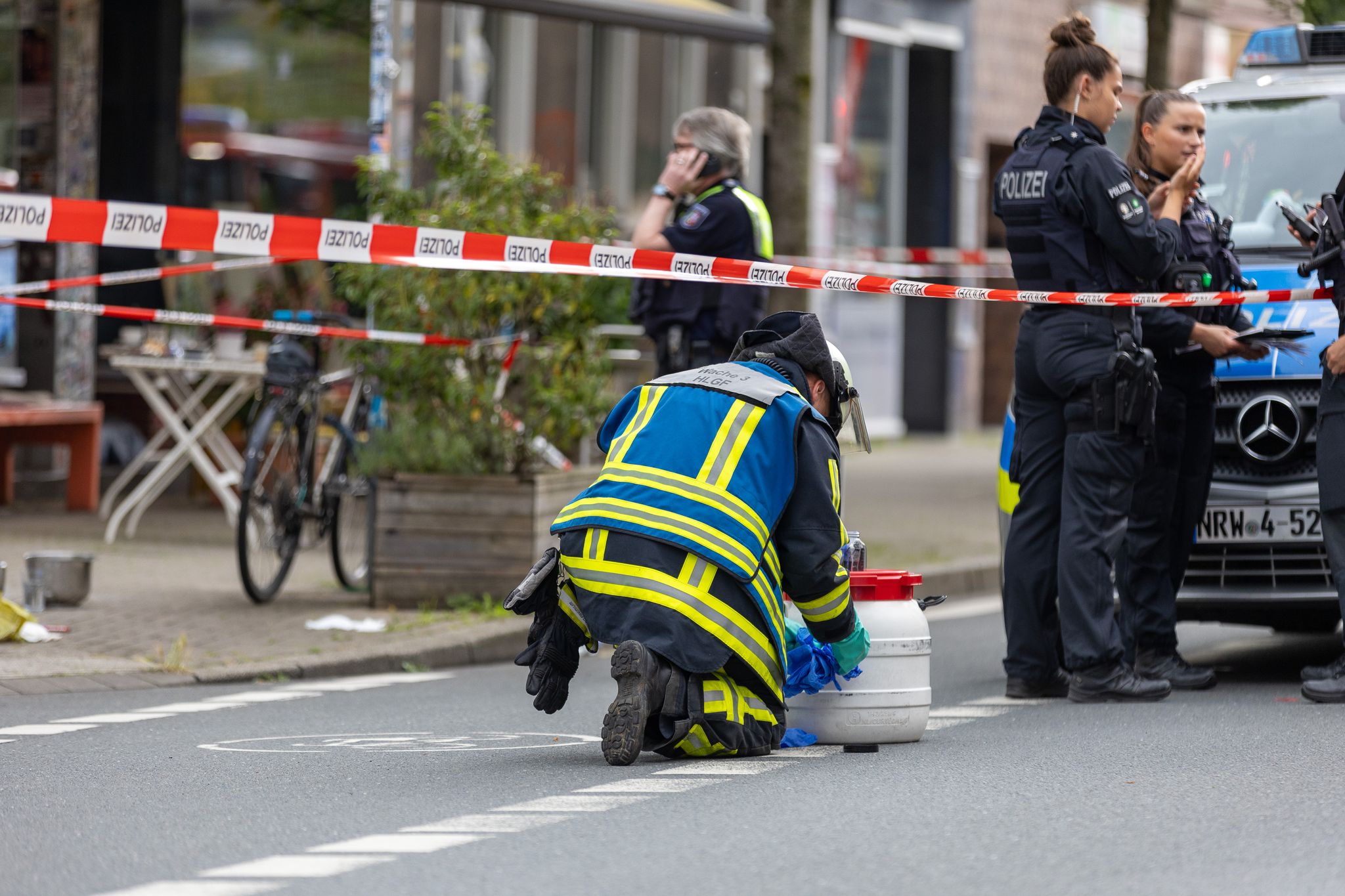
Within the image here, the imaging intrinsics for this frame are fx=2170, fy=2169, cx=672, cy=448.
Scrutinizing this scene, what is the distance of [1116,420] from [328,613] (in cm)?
404

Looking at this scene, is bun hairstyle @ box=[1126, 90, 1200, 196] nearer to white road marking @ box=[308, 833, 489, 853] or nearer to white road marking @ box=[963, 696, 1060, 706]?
white road marking @ box=[963, 696, 1060, 706]

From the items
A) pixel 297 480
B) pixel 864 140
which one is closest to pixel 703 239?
pixel 297 480

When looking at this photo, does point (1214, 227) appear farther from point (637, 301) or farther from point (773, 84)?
point (773, 84)

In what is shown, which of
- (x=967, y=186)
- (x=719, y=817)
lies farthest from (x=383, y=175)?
(x=967, y=186)

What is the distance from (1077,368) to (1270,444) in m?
0.93

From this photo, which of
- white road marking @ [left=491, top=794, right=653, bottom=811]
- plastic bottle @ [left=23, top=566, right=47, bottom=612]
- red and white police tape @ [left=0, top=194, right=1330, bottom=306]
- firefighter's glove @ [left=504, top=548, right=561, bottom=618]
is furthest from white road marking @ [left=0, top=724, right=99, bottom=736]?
plastic bottle @ [left=23, top=566, right=47, bottom=612]

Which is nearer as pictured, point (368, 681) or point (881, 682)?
point (881, 682)

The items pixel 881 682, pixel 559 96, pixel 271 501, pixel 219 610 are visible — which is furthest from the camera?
pixel 559 96

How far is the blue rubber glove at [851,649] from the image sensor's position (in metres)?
5.98

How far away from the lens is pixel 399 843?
→ 195 inches

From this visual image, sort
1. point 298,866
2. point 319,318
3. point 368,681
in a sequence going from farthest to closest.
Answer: point 319,318 < point 368,681 < point 298,866

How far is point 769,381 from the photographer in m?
6.02

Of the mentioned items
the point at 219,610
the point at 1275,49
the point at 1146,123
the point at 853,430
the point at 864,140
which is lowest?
the point at 219,610

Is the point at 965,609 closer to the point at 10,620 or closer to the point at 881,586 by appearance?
the point at 10,620
